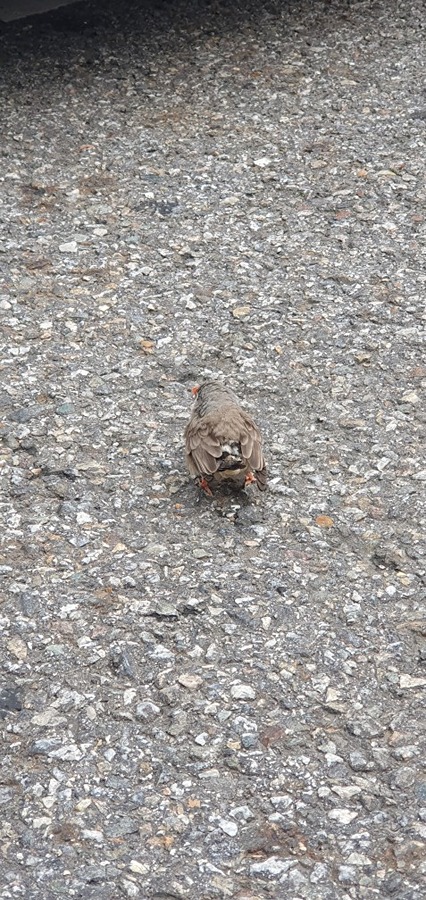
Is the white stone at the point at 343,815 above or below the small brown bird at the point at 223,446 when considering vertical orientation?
below

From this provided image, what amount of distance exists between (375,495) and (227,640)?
124 centimetres

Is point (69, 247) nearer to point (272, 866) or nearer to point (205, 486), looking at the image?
point (205, 486)

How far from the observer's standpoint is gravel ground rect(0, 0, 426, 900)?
158 inches

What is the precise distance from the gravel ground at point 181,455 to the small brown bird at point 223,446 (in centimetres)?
18

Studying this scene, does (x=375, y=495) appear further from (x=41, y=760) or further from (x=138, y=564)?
(x=41, y=760)

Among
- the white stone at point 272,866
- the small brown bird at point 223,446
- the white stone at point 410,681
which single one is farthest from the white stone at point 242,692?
the small brown bird at point 223,446

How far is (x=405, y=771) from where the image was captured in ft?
13.7

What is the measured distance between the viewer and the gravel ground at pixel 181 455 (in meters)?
4.01

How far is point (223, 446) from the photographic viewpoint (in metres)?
5.30

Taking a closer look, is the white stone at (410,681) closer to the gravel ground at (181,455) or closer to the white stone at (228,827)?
the gravel ground at (181,455)

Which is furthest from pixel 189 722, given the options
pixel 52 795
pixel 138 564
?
pixel 138 564

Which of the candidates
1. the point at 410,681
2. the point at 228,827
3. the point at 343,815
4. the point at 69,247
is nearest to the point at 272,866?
the point at 228,827

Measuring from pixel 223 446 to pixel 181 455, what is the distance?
1.96 ft

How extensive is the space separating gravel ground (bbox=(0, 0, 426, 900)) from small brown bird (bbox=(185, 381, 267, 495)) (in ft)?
0.58
